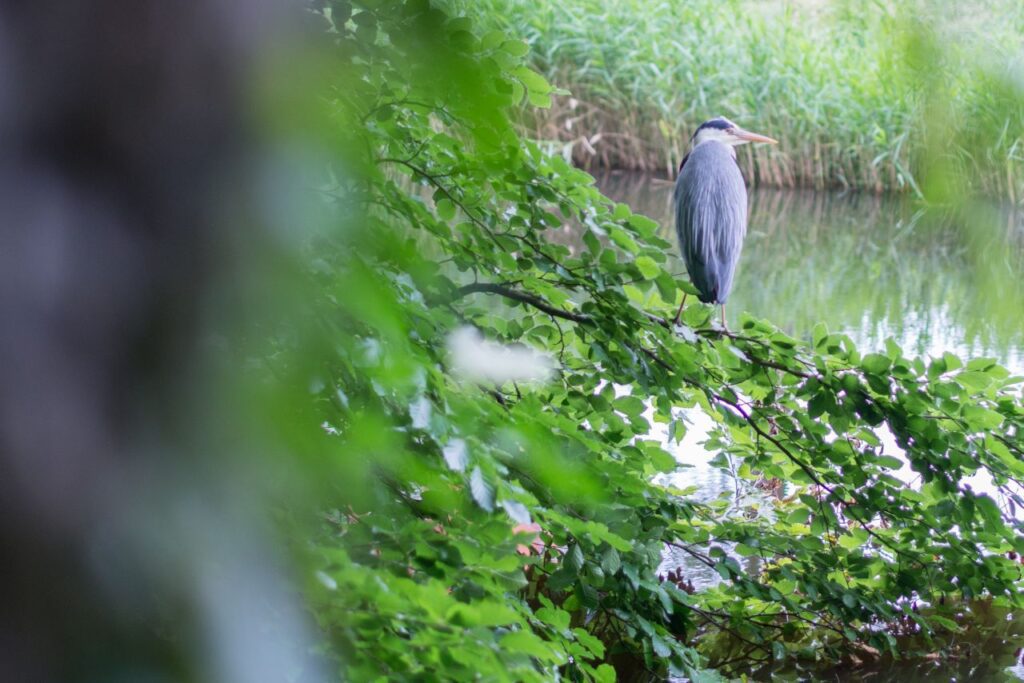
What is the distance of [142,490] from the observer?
216mm

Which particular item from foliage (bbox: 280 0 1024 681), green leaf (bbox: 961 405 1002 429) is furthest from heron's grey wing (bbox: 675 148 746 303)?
green leaf (bbox: 961 405 1002 429)

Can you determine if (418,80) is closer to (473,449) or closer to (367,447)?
(367,447)

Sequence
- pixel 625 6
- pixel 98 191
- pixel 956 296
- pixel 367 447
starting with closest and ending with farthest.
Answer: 1. pixel 98 191
2. pixel 367 447
3. pixel 956 296
4. pixel 625 6

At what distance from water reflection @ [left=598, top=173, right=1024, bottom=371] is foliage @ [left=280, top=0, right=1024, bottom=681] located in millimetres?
1440

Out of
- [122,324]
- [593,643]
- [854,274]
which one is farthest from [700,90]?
[122,324]

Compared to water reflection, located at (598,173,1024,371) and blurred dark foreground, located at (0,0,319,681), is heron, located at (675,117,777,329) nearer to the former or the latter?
water reflection, located at (598,173,1024,371)

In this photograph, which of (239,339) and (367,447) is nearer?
(239,339)

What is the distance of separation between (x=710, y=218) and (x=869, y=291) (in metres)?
3.14

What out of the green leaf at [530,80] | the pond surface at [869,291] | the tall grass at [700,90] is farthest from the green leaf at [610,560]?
the tall grass at [700,90]

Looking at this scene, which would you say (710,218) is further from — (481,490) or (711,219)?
(481,490)

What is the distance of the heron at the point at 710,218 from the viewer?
2945 millimetres

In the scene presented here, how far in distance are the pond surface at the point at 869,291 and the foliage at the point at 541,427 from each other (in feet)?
0.47

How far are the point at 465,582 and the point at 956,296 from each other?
5.48 m

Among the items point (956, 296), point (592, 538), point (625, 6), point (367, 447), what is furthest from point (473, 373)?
point (625, 6)
